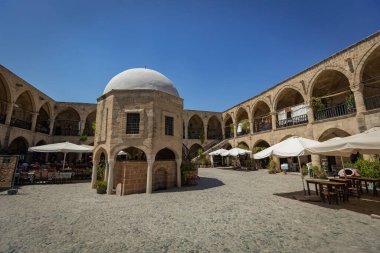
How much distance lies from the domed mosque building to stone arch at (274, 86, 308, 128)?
12.6 meters

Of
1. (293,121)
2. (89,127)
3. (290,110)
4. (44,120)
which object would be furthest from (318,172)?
(44,120)

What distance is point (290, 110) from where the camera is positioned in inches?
733

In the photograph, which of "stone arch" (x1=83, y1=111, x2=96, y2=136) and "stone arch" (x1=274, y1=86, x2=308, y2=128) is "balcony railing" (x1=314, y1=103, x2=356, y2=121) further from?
"stone arch" (x1=83, y1=111, x2=96, y2=136)

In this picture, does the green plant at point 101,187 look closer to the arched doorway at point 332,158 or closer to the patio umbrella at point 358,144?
the patio umbrella at point 358,144

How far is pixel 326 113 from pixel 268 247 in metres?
16.4

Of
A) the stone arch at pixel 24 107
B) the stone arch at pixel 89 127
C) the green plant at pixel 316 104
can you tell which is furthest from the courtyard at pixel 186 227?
the stone arch at pixel 89 127

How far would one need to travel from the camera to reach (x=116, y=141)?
977cm

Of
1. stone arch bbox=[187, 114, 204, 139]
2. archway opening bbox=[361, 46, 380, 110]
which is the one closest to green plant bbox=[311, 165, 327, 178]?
archway opening bbox=[361, 46, 380, 110]

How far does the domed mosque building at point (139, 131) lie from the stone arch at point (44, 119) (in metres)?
16.4

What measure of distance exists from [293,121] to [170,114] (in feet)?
44.9

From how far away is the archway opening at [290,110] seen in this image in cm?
1725

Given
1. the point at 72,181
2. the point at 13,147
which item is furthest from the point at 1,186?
the point at 13,147

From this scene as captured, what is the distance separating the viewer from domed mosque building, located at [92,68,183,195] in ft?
31.6

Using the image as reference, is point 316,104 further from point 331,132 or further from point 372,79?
point 372,79
